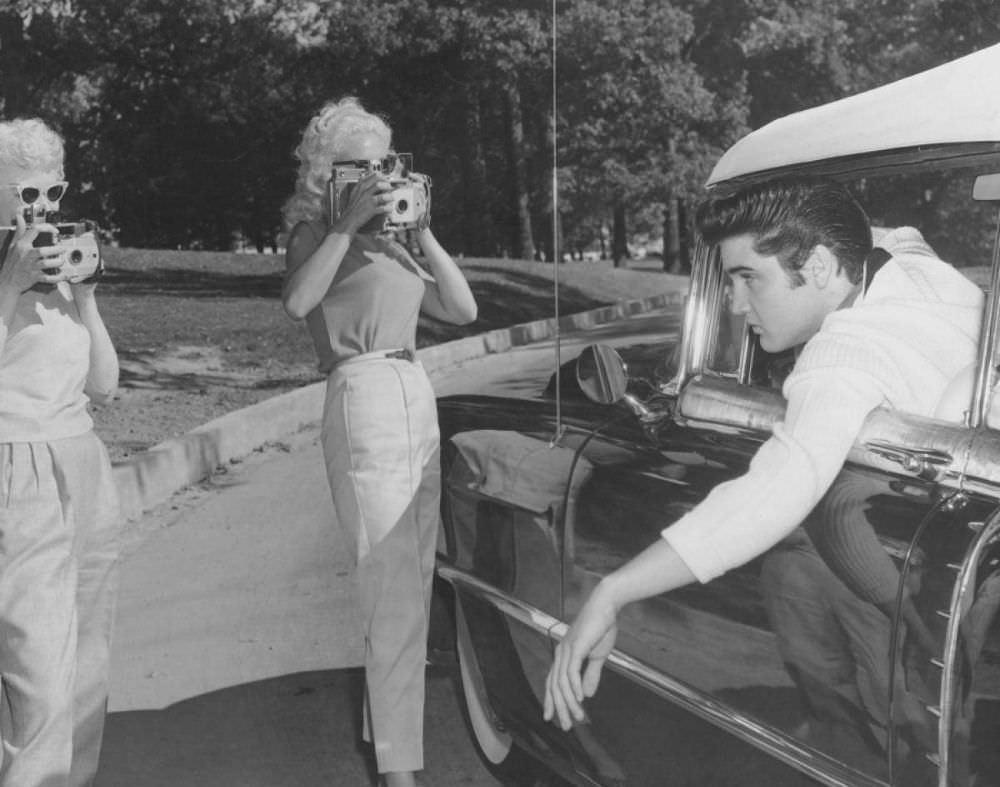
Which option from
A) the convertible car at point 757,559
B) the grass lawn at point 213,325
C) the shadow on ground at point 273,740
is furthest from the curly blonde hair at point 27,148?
the grass lawn at point 213,325

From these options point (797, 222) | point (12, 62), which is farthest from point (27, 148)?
point (12, 62)

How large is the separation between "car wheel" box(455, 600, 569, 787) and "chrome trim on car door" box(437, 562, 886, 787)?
0.57 metres

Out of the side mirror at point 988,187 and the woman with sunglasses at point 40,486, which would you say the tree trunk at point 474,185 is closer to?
the woman with sunglasses at point 40,486

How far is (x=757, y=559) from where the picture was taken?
7.23 ft

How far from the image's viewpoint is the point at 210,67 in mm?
43750

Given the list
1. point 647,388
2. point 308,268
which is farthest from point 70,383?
point 647,388

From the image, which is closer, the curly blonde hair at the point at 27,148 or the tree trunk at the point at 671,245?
the curly blonde hair at the point at 27,148

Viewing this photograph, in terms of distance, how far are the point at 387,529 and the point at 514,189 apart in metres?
31.8

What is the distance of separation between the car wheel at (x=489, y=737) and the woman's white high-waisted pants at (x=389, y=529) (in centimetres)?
12

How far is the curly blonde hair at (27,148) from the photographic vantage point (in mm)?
3338

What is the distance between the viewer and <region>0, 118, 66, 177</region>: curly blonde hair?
3338 mm

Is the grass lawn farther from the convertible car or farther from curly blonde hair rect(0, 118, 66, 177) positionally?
the convertible car

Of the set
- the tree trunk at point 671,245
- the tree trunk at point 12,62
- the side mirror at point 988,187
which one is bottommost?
the tree trunk at point 671,245

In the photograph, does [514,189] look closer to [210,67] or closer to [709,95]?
[709,95]
